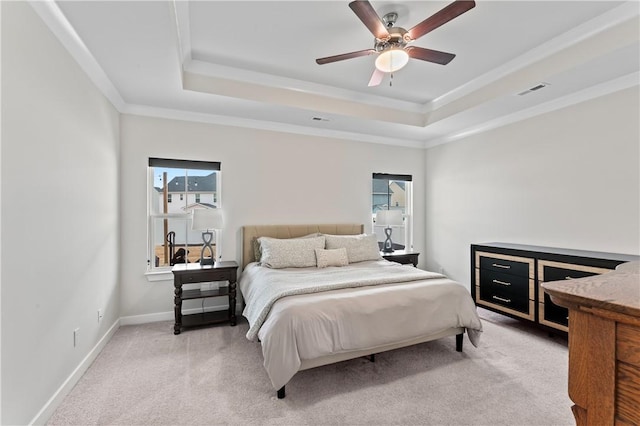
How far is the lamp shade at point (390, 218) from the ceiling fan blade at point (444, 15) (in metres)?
2.75

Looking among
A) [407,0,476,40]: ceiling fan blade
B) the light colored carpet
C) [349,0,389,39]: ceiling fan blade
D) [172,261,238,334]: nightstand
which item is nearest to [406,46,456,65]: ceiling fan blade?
[407,0,476,40]: ceiling fan blade

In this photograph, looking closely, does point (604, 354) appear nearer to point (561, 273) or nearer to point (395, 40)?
point (395, 40)

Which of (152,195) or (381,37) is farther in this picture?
(152,195)

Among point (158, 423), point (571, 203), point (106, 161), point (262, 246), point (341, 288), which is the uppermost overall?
point (106, 161)

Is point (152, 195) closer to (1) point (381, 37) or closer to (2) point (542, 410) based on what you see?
(1) point (381, 37)

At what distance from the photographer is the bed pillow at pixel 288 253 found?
3.64 m

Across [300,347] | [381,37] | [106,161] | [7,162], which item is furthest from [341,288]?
[106,161]

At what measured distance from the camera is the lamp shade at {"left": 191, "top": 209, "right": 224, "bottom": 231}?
362cm

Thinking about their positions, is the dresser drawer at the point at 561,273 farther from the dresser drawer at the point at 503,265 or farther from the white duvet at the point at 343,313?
the white duvet at the point at 343,313

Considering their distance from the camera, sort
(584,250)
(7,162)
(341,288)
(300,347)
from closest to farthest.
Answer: (7,162), (300,347), (341,288), (584,250)

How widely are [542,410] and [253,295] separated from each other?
2.43 metres

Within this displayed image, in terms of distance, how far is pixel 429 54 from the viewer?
8.13 feet

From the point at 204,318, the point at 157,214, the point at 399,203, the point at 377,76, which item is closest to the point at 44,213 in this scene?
the point at 157,214

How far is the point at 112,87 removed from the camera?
3.12 metres
